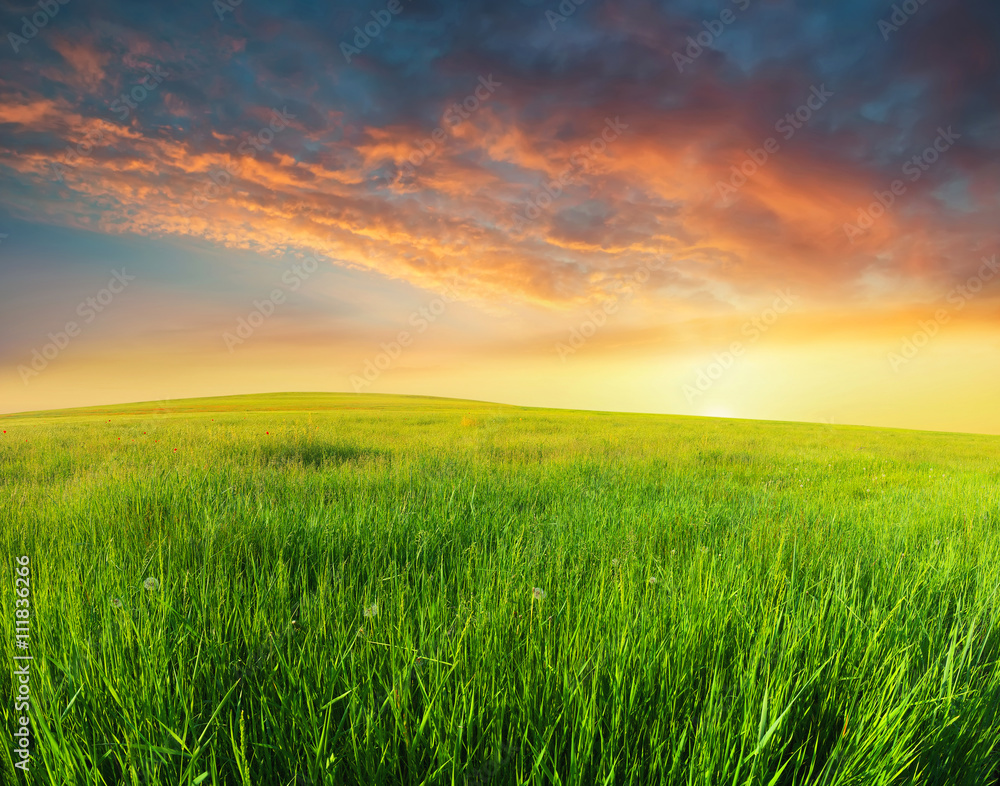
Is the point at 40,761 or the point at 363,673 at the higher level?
the point at 363,673

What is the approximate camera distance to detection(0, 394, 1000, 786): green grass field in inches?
54.2

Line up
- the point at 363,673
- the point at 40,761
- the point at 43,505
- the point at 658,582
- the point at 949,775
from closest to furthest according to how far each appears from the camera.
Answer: the point at 40,761
the point at 949,775
the point at 363,673
the point at 658,582
the point at 43,505

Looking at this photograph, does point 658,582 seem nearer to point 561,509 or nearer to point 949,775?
point 949,775

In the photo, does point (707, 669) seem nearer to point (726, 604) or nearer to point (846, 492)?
point (726, 604)

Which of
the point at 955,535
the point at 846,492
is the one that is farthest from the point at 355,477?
the point at 846,492

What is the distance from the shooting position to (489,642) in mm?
1794

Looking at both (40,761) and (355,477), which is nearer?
(40,761)

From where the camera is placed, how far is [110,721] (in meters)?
1.52

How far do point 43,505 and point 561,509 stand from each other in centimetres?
521

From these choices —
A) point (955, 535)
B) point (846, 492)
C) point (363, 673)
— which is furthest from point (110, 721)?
point (846, 492)

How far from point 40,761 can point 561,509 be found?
4.01m

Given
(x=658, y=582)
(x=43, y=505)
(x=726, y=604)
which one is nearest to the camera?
(x=726, y=604)

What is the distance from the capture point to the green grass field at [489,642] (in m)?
1.38

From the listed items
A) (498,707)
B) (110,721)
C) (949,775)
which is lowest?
(949,775)
